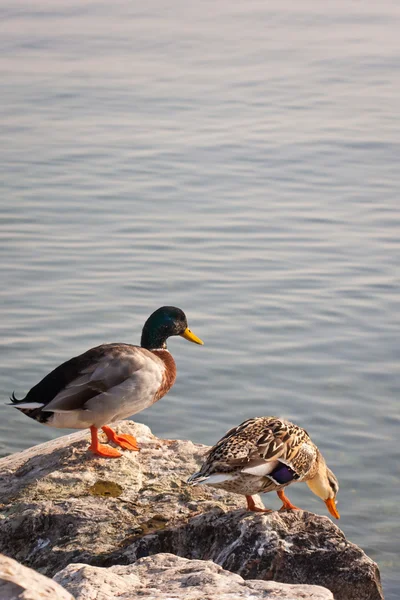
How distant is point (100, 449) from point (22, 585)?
3.57 meters

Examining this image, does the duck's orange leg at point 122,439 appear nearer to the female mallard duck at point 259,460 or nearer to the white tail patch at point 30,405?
the white tail patch at point 30,405

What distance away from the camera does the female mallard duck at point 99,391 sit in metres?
7.25

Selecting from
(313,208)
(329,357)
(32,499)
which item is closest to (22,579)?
(32,499)

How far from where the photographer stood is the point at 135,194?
16.4 meters

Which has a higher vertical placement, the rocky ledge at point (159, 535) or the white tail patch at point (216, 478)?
the white tail patch at point (216, 478)

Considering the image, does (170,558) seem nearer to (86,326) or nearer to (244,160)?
(86,326)

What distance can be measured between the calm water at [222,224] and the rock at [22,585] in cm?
436

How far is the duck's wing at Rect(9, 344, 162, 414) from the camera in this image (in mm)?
7289

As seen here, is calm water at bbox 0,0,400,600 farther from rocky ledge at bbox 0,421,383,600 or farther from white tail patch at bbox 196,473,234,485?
white tail patch at bbox 196,473,234,485

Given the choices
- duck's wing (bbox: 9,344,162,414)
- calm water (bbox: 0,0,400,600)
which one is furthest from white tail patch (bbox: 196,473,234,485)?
calm water (bbox: 0,0,400,600)

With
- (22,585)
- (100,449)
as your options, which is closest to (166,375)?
(100,449)

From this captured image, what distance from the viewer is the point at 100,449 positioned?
23.2 ft

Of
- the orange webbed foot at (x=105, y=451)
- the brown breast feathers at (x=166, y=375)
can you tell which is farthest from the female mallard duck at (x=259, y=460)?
the brown breast feathers at (x=166, y=375)

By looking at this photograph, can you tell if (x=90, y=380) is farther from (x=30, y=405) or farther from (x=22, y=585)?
(x=22, y=585)
